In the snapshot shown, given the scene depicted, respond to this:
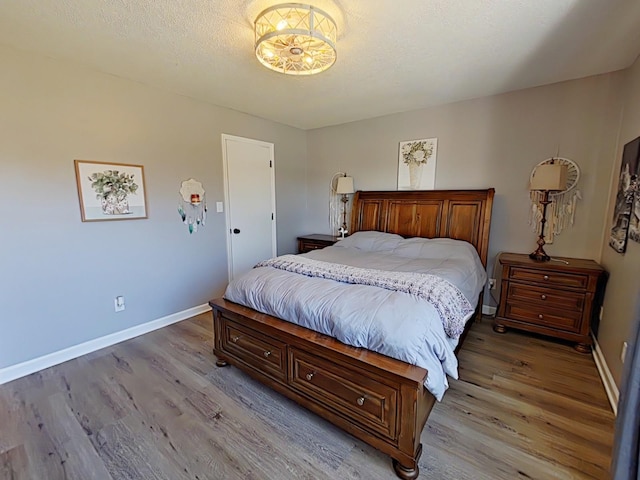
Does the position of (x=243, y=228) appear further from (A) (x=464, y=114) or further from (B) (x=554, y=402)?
(B) (x=554, y=402)

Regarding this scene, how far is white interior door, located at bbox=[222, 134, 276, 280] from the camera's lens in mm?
3666

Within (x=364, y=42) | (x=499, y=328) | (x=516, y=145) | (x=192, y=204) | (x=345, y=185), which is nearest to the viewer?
(x=364, y=42)

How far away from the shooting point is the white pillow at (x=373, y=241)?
330 cm

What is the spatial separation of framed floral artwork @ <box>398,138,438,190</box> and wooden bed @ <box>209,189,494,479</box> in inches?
101

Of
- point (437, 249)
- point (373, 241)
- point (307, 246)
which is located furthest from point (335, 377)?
point (307, 246)

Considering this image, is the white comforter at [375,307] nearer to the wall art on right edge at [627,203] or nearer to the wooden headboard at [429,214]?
the wooden headboard at [429,214]

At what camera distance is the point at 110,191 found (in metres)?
2.66

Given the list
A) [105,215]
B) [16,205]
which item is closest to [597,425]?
[105,215]

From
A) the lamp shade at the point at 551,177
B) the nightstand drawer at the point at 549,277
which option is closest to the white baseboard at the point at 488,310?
the nightstand drawer at the point at 549,277

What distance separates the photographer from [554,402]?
1.95m

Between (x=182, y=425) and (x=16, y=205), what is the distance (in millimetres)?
2028

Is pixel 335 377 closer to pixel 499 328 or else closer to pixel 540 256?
pixel 499 328

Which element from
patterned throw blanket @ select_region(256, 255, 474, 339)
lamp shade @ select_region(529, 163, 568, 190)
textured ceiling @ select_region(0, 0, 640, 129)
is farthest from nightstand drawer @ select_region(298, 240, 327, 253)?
lamp shade @ select_region(529, 163, 568, 190)

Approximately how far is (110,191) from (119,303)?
1053mm
